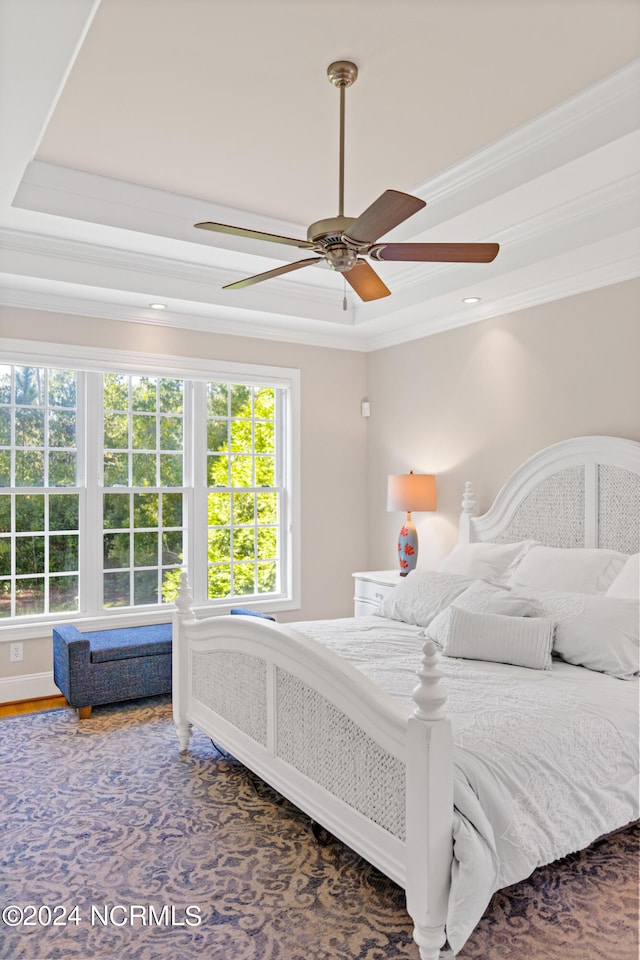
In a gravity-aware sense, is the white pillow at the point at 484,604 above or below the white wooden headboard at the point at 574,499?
below

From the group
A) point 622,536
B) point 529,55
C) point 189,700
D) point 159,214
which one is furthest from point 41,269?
point 622,536

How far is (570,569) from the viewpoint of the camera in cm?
359

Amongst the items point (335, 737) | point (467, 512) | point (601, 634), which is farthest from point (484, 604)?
point (467, 512)

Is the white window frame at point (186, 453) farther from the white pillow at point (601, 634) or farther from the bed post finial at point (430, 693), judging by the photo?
the bed post finial at point (430, 693)

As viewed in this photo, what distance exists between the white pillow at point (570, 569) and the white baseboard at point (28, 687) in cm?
293

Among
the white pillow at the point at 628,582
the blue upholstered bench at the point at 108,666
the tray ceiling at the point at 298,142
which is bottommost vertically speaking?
the blue upholstered bench at the point at 108,666

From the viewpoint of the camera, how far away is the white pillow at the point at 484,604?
10.5ft

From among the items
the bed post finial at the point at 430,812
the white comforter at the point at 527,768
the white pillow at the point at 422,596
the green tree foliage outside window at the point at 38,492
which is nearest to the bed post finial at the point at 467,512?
the white pillow at the point at 422,596

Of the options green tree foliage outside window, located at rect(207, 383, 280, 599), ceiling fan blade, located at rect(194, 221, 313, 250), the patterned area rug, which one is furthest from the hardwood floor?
ceiling fan blade, located at rect(194, 221, 313, 250)

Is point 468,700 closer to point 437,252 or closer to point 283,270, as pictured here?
point 437,252

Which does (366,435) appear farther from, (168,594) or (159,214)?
(159,214)

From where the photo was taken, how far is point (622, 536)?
368 centimetres

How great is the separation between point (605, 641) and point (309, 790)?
1320 mm

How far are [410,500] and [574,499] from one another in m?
1.23
